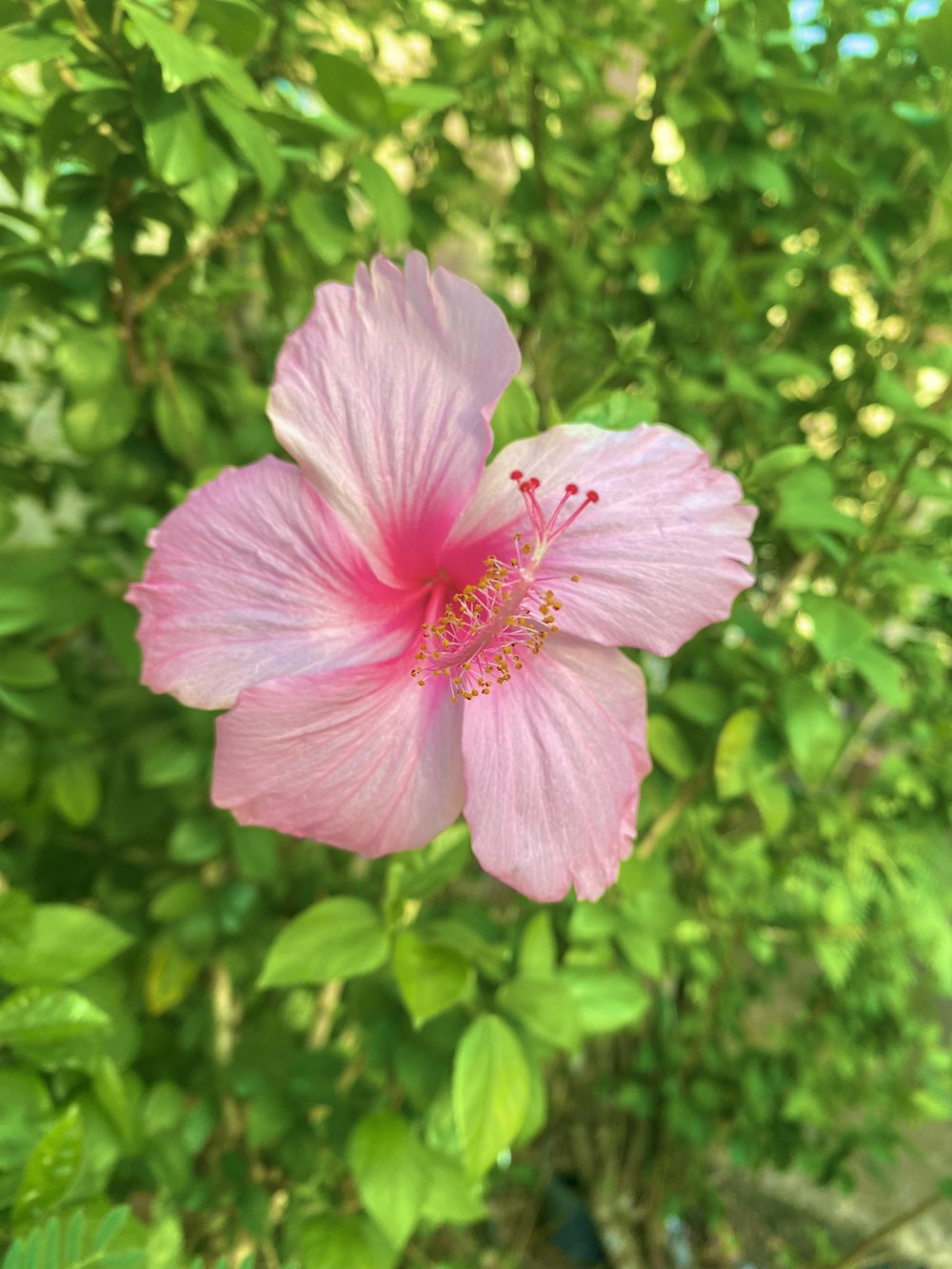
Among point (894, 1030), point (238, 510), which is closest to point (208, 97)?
point (238, 510)

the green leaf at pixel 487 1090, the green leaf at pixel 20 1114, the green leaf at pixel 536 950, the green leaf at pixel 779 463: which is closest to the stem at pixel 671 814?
the green leaf at pixel 536 950

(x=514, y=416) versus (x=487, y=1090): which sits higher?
(x=514, y=416)

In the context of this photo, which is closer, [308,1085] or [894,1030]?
[308,1085]

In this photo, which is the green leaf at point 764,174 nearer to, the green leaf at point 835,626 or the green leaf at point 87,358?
the green leaf at point 835,626

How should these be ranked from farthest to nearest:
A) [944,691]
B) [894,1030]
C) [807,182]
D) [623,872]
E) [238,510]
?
[894,1030], [944,691], [807,182], [623,872], [238,510]

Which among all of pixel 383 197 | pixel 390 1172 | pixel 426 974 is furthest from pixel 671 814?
pixel 383 197

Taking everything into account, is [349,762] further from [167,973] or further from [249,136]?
[167,973]

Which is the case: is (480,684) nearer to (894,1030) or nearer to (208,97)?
(208,97)
